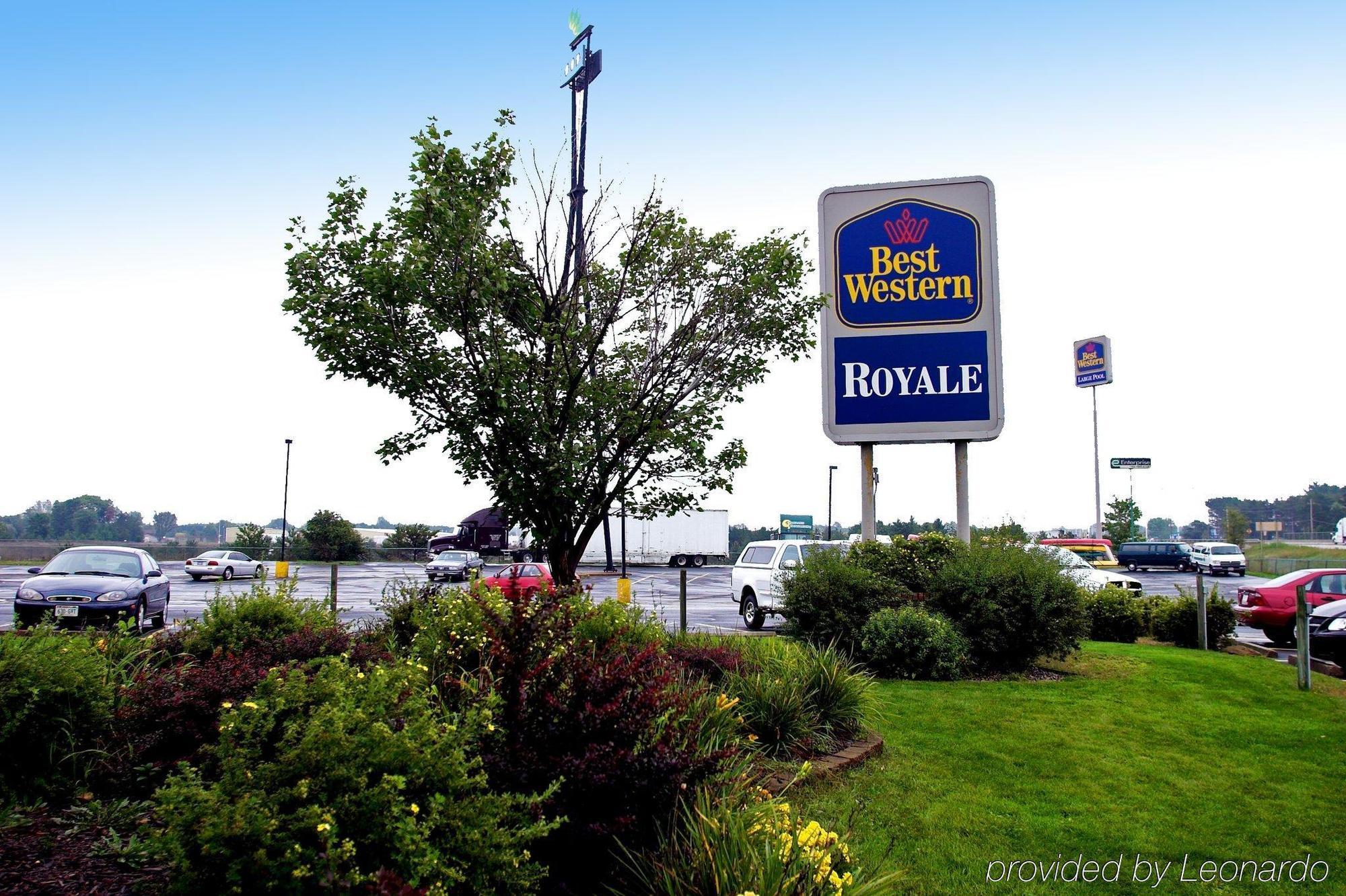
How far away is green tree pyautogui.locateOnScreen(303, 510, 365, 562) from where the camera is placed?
165ft

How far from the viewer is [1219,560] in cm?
4544

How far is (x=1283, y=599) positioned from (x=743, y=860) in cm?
1685

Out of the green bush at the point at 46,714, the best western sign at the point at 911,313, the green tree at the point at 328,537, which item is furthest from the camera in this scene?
the green tree at the point at 328,537

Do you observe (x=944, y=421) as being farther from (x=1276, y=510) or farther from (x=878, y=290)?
(x=1276, y=510)

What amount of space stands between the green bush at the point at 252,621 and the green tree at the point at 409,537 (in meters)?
55.2

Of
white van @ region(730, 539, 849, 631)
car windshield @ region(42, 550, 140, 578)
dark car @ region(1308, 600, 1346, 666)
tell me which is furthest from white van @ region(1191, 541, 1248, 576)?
car windshield @ region(42, 550, 140, 578)

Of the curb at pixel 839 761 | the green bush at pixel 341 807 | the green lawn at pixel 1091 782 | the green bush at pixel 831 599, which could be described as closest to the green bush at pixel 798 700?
the curb at pixel 839 761

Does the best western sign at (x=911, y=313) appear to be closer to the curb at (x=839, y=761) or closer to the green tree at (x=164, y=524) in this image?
the curb at (x=839, y=761)

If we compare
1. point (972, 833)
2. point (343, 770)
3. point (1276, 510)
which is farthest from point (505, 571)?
point (1276, 510)

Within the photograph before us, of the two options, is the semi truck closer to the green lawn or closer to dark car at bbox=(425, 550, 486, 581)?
dark car at bbox=(425, 550, 486, 581)

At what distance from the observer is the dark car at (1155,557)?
160 ft

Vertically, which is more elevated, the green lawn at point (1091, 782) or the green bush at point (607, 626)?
the green bush at point (607, 626)

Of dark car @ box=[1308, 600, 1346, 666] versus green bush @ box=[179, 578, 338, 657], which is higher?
green bush @ box=[179, 578, 338, 657]

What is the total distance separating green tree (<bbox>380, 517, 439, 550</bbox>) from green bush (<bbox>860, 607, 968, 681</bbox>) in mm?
54188
